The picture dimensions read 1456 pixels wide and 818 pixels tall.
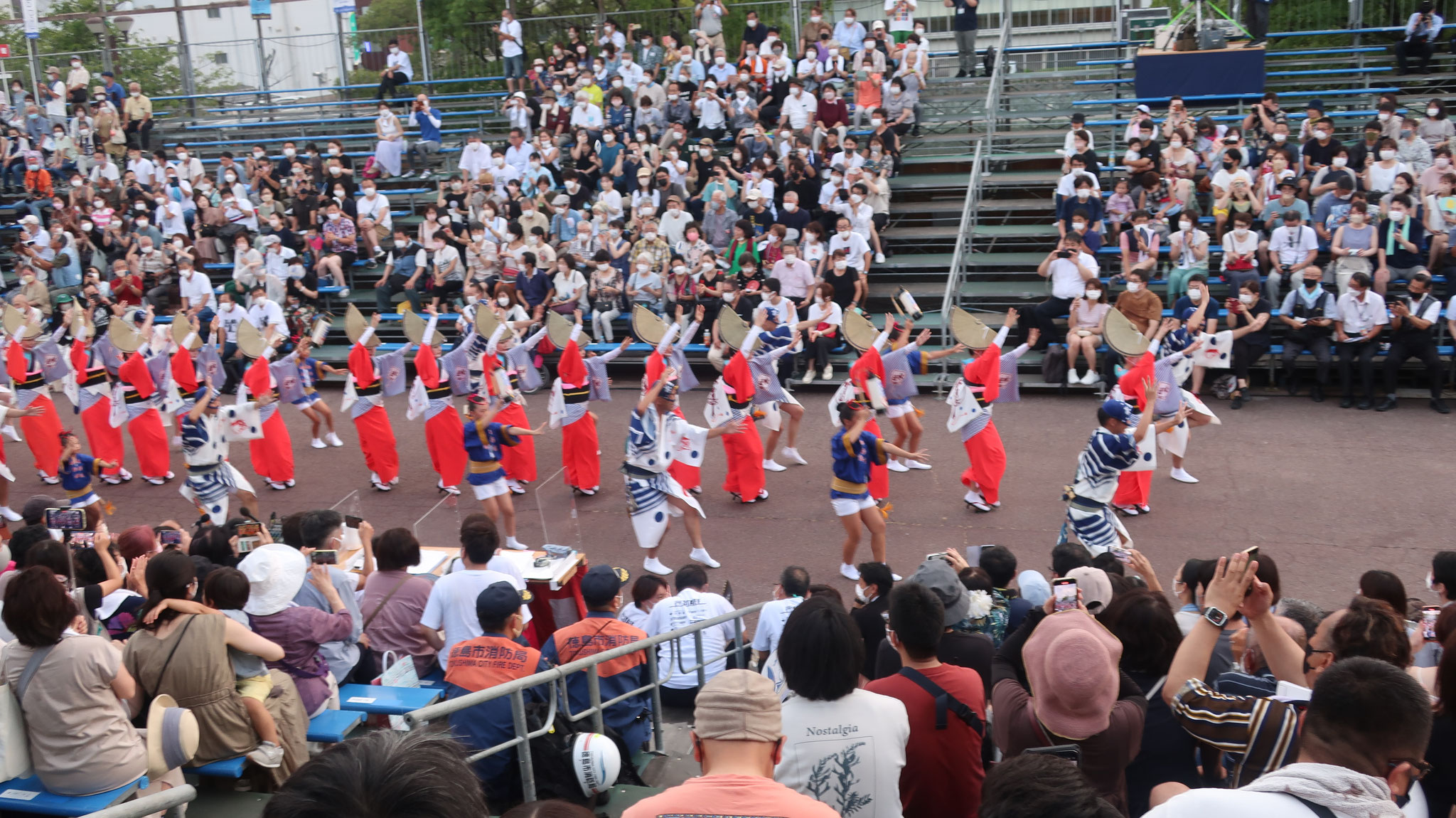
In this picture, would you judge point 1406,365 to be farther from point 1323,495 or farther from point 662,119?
point 662,119

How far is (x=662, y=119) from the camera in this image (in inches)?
696

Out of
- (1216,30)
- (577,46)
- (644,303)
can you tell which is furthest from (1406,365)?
(577,46)

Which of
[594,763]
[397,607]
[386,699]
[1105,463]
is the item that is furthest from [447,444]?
[594,763]

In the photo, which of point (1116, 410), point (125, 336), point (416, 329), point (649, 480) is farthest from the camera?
point (125, 336)

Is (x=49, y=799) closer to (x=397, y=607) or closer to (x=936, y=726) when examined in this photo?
(x=397, y=607)

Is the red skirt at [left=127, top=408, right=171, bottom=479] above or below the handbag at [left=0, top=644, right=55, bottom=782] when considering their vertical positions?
below

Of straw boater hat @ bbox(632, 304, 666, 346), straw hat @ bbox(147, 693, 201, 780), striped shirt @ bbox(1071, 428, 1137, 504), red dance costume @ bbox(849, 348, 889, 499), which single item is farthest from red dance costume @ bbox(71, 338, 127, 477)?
striped shirt @ bbox(1071, 428, 1137, 504)

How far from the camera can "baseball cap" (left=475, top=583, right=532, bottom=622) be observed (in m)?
4.84

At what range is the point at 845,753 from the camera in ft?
11.3

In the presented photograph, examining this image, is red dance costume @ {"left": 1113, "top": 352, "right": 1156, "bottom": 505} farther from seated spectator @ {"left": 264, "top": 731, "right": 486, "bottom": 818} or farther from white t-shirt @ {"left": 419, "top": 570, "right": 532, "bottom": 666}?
seated spectator @ {"left": 264, "top": 731, "right": 486, "bottom": 818}

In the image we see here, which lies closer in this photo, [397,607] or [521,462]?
[397,607]

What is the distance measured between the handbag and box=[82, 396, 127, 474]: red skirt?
29.2 ft

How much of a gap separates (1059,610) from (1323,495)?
693 cm

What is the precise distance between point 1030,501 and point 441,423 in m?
5.48
